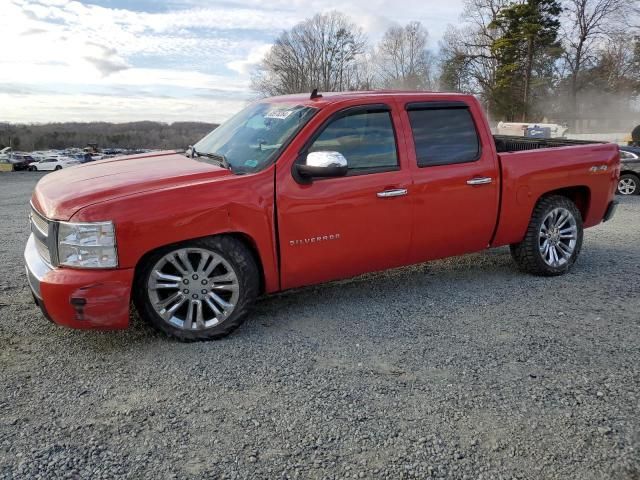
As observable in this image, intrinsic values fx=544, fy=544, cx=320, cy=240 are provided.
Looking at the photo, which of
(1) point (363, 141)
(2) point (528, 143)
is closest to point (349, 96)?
(1) point (363, 141)

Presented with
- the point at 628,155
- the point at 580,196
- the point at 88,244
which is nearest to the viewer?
the point at 88,244

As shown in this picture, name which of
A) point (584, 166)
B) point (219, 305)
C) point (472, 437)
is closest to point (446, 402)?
point (472, 437)

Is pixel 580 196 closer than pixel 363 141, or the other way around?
pixel 363 141

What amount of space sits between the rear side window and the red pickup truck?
0.01 metres

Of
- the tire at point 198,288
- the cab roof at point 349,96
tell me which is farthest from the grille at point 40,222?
the cab roof at point 349,96

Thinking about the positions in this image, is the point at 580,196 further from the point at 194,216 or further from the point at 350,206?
the point at 194,216

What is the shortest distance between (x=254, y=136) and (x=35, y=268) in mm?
1941

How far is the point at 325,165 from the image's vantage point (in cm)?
396

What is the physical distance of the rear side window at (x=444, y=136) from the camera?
469cm

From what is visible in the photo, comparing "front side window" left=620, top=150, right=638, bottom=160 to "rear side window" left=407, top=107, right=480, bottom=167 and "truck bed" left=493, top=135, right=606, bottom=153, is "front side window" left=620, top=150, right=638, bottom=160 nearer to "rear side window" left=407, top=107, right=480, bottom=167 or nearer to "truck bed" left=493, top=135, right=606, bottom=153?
"truck bed" left=493, top=135, right=606, bottom=153

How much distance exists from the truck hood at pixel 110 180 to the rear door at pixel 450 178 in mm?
1678

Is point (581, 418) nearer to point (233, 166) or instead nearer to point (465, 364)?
point (465, 364)

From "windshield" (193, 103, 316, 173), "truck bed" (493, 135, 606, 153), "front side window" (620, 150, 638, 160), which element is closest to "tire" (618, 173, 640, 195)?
"front side window" (620, 150, 638, 160)

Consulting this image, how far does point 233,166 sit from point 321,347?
157cm
